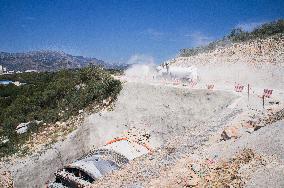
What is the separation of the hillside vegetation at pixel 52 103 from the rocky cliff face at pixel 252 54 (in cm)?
1387

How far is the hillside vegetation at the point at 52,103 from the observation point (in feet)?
90.3

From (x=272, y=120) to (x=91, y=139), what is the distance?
14.8 metres

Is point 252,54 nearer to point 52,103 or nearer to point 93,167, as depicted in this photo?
point 52,103

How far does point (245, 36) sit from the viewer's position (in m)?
48.5

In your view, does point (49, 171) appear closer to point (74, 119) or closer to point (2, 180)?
point (2, 180)

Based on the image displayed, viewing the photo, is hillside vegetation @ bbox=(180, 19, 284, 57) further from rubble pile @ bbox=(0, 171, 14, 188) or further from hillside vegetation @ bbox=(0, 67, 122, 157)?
rubble pile @ bbox=(0, 171, 14, 188)

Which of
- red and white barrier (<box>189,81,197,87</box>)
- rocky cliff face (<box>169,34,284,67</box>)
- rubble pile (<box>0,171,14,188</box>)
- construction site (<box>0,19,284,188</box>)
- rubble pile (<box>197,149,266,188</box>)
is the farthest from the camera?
rocky cliff face (<box>169,34,284,67</box>)

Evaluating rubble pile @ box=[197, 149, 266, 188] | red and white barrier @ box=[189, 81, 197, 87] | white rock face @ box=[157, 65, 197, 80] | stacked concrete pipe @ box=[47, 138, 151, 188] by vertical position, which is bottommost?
stacked concrete pipe @ box=[47, 138, 151, 188]

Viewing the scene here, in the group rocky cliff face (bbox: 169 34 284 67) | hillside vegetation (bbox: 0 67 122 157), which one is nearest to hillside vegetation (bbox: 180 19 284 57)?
rocky cliff face (bbox: 169 34 284 67)

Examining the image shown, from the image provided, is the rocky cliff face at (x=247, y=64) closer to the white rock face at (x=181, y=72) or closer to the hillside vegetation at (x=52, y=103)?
the white rock face at (x=181, y=72)

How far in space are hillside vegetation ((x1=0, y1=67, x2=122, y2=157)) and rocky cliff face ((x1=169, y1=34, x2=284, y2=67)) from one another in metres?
13.9

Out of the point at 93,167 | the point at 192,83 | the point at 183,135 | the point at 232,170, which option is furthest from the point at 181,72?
the point at 232,170

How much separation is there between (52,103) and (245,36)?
28.8 metres

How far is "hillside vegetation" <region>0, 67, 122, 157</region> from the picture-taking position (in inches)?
1083
